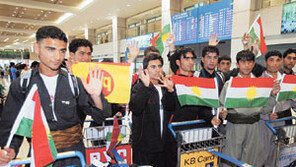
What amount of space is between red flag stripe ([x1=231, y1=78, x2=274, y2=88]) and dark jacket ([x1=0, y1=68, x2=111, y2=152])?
161 centimetres

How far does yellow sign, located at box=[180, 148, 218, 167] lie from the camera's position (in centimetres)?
207

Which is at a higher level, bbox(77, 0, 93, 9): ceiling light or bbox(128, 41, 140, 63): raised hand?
bbox(77, 0, 93, 9): ceiling light

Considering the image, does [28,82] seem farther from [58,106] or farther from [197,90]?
[197,90]

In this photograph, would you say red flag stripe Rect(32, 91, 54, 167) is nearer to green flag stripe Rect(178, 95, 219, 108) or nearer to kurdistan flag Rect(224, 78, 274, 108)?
green flag stripe Rect(178, 95, 219, 108)

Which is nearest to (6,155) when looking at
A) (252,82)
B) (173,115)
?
(173,115)

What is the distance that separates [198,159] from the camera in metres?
2.15

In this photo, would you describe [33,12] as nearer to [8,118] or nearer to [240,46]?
[240,46]

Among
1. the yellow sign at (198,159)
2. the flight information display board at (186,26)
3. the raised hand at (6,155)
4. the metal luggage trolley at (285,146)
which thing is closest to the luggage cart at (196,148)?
the yellow sign at (198,159)

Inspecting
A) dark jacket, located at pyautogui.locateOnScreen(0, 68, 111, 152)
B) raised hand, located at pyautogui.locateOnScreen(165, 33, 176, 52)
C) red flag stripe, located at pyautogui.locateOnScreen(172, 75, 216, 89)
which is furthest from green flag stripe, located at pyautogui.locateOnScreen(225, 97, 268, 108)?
raised hand, located at pyautogui.locateOnScreen(165, 33, 176, 52)

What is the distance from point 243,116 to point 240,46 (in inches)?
259

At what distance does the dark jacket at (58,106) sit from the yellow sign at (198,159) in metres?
1.05

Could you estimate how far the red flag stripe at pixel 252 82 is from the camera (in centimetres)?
230

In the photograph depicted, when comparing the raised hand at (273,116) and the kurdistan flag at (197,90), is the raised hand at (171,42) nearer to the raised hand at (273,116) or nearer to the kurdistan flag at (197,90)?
the kurdistan flag at (197,90)

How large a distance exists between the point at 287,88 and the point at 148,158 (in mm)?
2273
